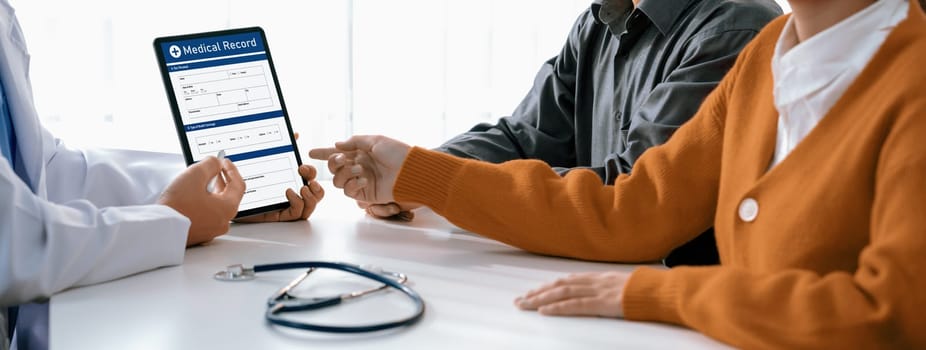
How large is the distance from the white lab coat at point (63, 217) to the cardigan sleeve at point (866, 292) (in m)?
0.54

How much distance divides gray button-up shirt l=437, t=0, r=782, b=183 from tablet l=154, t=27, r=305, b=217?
12.2 inches

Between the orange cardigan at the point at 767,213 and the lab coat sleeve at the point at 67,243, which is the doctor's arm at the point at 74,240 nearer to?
the lab coat sleeve at the point at 67,243

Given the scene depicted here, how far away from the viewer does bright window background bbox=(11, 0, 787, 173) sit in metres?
2.34

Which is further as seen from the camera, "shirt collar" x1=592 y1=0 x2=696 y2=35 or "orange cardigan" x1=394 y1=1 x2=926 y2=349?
"shirt collar" x1=592 y1=0 x2=696 y2=35

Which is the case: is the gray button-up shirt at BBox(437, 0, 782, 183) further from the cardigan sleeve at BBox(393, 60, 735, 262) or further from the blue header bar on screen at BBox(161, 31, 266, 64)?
the blue header bar on screen at BBox(161, 31, 266, 64)

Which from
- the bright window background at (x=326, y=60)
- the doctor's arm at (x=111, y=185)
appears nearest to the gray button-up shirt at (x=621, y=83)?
the doctor's arm at (x=111, y=185)

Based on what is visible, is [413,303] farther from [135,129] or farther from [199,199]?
[135,129]

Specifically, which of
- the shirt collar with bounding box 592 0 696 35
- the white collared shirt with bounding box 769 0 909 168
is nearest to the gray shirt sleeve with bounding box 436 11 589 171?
the shirt collar with bounding box 592 0 696 35

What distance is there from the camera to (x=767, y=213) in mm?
803

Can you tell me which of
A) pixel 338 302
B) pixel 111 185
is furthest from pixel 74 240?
pixel 111 185

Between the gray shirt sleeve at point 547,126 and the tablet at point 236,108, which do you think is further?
the gray shirt sleeve at point 547,126

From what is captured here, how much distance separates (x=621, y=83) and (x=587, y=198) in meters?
0.43

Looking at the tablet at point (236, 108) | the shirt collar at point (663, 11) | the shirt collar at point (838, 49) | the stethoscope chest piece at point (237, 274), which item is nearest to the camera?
the shirt collar at point (838, 49)

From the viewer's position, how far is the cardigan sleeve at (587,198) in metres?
0.98
